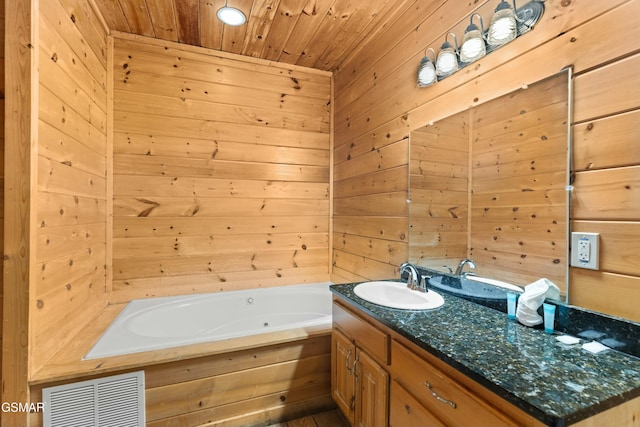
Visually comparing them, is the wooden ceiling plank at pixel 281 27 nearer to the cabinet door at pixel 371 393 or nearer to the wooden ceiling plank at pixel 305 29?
the wooden ceiling plank at pixel 305 29

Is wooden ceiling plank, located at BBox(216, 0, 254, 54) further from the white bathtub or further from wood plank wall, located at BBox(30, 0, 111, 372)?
the white bathtub

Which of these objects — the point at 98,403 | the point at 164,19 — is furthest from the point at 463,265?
the point at 164,19

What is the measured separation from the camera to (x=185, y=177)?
246 cm

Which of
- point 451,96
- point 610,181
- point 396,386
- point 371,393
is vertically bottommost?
point 371,393

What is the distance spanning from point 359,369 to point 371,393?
4.9 inches

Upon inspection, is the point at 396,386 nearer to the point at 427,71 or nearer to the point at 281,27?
the point at 427,71

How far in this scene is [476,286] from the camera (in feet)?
4.63

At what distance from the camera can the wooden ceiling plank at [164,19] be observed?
6.33 feet

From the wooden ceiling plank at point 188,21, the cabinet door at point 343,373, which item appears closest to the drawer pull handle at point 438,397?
the cabinet door at point 343,373

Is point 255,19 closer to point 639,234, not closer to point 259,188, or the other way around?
point 259,188

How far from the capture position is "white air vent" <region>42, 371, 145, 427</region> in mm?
1337

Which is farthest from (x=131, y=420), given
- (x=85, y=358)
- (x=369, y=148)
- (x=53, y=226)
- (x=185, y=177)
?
(x=369, y=148)

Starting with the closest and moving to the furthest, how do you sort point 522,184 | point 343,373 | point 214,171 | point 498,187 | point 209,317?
1. point 522,184
2. point 498,187
3. point 343,373
4. point 209,317
5. point 214,171

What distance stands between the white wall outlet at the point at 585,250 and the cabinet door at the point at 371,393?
0.85m
